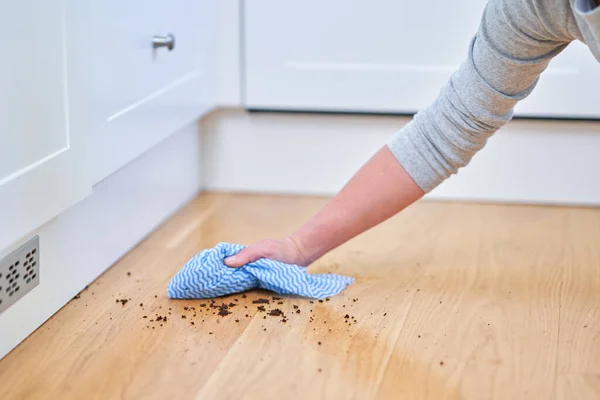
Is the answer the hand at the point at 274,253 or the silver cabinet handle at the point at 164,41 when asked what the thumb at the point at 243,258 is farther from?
the silver cabinet handle at the point at 164,41

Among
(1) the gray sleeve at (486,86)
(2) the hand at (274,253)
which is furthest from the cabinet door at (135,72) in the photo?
(1) the gray sleeve at (486,86)

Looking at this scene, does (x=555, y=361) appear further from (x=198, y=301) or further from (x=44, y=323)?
(x=44, y=323)

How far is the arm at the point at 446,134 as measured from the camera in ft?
3.34

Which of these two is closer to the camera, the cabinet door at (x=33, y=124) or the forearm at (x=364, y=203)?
the cabinet door at (x=33, y=124)

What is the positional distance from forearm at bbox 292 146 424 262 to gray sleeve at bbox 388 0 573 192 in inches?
0.6

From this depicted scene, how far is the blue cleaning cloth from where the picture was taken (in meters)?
1.17

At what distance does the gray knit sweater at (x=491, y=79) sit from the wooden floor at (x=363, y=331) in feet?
0.62

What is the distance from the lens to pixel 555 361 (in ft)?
3.36

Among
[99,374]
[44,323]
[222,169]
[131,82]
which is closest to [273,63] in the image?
[222,169]

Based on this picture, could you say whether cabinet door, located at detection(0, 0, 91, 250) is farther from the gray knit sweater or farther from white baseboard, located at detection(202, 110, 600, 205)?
white baseboard, located at detection(202, 110, 600, 205)

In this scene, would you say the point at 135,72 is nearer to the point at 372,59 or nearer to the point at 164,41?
the point at 164,41

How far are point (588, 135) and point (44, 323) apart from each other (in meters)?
1.03

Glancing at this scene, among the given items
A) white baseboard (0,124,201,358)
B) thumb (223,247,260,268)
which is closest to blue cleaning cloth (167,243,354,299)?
thumb (223,247,260,268)

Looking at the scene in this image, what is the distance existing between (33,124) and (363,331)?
0.45 metres
